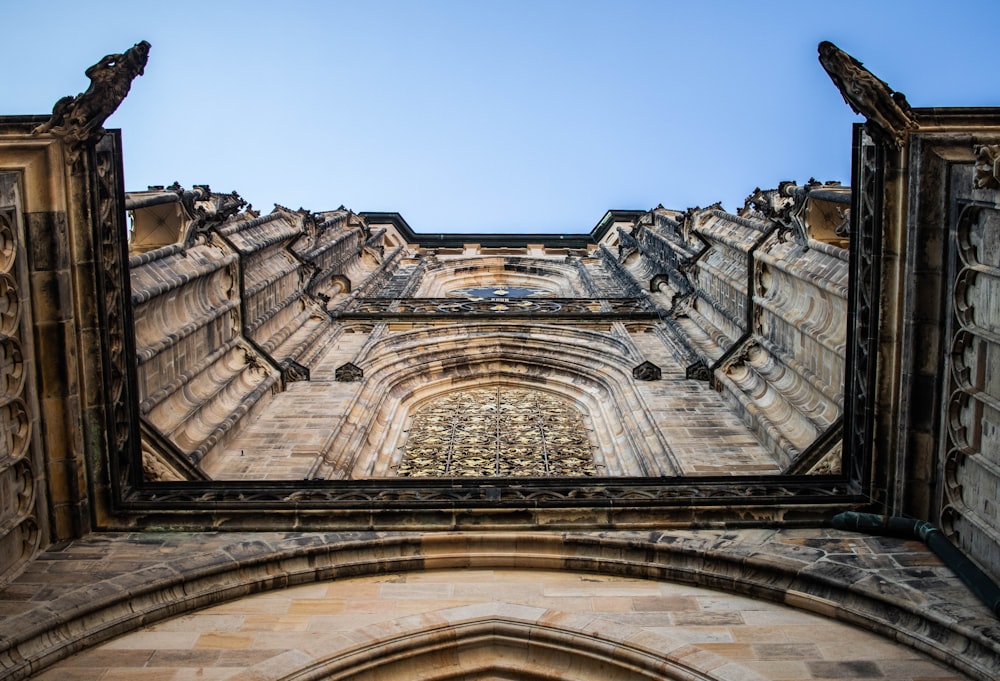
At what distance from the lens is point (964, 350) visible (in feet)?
34.7

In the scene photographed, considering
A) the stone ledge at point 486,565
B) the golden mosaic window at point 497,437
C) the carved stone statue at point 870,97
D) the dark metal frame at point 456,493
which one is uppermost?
the carved stone statue at point 870,97

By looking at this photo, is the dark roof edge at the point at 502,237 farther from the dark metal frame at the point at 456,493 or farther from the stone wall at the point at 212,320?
the dark metal frame at the point at 456,493

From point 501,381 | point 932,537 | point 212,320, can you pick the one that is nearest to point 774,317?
point 501,381

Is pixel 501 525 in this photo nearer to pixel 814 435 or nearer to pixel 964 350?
pixel 964 350

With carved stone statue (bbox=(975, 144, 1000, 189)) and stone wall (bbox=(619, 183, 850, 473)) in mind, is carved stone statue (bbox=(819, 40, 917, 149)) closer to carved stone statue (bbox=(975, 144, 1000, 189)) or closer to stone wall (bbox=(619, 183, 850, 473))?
carved stone statue (bbox=(975, 144, 1000, 189))

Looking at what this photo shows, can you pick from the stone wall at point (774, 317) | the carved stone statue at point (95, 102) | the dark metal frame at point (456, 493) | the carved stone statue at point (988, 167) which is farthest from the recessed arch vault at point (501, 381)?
the carved stone statue at point (988, 167)

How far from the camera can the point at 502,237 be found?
51188 mm

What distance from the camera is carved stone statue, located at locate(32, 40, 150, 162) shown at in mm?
11789

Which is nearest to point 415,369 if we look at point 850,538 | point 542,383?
point 542,383

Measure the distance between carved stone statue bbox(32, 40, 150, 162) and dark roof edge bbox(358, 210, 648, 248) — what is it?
35.5m

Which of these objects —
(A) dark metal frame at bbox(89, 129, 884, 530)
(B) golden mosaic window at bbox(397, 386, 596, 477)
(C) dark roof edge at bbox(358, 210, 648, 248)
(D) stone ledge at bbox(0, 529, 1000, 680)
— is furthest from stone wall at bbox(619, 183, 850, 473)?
(C) dark roof edge at bbox(358, 210, 648, 248)

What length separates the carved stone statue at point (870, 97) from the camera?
11602 mm

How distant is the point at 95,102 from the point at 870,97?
28.3ft

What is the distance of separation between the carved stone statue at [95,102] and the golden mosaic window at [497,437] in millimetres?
8069
